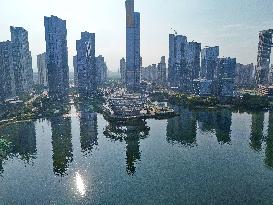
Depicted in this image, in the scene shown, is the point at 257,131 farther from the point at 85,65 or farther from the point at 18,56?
the point at 18,56

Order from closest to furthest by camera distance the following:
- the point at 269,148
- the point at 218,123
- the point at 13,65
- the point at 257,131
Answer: the point at 269,148 → the point at 257,131 → the point at 218,123 → the point at 13,65

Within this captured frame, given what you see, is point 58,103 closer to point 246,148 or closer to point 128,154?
point 128,154

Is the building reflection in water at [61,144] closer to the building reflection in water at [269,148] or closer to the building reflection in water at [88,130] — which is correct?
the building reflection in water at [88,130]

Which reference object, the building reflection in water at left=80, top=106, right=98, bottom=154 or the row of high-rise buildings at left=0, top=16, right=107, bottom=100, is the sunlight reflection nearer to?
the building reflection in water at left=80, top=106, right=98, bottom=154

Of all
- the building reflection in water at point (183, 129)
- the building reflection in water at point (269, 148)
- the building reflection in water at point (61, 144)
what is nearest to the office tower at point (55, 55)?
the building reflection in water at point (61, 144)

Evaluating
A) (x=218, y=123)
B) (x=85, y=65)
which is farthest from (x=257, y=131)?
(x=85, y=65)
